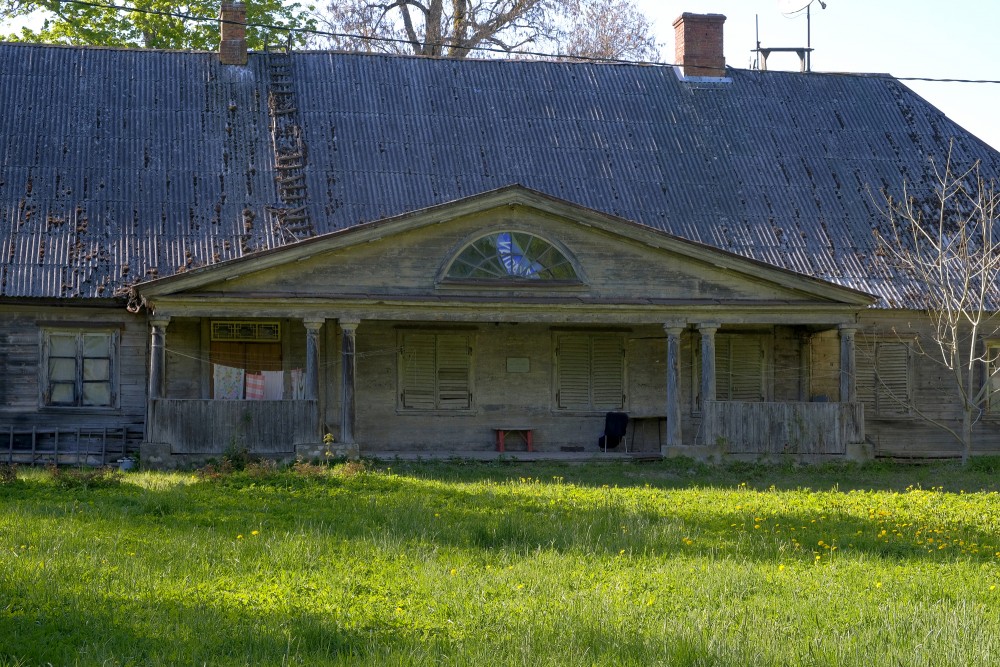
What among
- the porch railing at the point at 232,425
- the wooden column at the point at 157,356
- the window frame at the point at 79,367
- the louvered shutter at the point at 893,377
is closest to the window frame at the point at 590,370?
the louvered shutter at the point at 893,377

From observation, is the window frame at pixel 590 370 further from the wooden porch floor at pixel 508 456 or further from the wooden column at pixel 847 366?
the wooden column at pixel 847 366

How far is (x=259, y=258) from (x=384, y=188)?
4901mm

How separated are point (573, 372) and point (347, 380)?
4790 mm

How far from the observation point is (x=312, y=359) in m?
19.6

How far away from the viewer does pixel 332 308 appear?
1942 cm

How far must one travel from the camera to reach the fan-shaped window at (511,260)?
2003 centimetres

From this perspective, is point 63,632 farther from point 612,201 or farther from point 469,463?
point 612,201

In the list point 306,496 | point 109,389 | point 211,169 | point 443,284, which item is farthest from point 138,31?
point 306,496

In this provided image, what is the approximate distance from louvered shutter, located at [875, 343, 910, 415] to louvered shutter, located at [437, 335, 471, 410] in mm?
7785

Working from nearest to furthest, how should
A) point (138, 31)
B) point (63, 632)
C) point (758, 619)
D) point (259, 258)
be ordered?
point (63, 632)
point (758, 619)
point (259, 258)
point (138, 31)

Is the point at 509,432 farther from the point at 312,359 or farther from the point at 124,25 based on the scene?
the point at 124,25

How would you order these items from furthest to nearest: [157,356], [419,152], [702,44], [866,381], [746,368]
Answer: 1. [702,44]
2. [419,152]
3. [866,381]
4. [746,368]
5. [157,356]

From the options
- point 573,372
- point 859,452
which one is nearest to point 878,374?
point 859,452

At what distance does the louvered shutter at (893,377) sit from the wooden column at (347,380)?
10.1 meters
